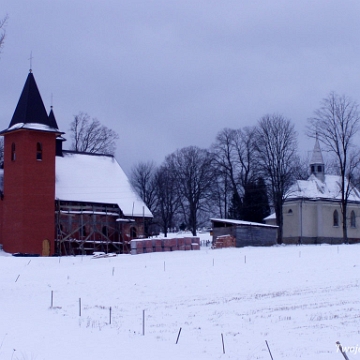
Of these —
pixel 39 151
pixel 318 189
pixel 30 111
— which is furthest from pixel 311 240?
pixel 30 111

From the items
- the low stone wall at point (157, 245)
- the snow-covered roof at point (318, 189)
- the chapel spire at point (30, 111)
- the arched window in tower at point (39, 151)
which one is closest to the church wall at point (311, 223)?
the snow-covered roof at point (318, 189)

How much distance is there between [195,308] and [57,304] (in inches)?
205

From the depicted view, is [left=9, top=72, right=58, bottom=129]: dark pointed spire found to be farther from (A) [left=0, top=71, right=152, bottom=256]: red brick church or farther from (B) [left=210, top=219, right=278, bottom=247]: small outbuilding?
(B) [left=210, top=219, right=278, bottom=247]: small outbuilding

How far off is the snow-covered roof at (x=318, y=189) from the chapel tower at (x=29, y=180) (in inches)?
1022

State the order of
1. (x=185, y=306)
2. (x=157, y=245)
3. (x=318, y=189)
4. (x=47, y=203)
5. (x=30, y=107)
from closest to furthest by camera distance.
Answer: (x=185, y=306) < (x=157, y=245) < (x=47, y=203) < (x=30, y=107) < (x=318, y=189)

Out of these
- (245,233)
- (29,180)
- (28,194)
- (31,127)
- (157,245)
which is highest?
(31,127)

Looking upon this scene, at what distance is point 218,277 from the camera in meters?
32.2

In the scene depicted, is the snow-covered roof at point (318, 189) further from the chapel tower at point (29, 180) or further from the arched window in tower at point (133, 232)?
the chapel tower at point (29, 180)

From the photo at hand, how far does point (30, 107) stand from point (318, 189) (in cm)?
3310

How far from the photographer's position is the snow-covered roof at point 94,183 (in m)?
55.2

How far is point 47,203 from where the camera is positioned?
51.9m

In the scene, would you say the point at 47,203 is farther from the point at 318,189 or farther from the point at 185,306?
the point at 318,189

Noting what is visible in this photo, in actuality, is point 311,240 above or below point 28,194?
below

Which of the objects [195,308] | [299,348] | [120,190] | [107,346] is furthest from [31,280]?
[120,190]
